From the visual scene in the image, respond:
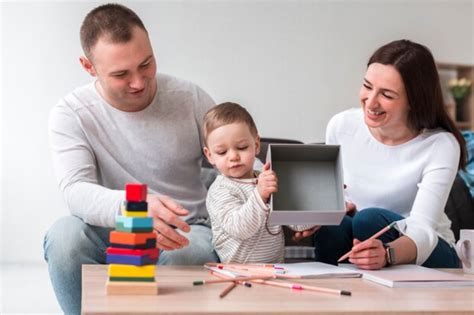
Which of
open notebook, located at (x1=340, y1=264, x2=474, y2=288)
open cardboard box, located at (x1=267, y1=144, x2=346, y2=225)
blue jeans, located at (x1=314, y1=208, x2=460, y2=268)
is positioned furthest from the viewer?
blue jeans, located at (x1=314, y1=208, x2=460, y2=268)

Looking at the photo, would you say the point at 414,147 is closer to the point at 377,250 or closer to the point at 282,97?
the point at 377,250

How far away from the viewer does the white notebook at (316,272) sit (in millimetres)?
1521

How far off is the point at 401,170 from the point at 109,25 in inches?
39.0

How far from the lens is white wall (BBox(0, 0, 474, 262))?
5.27 m

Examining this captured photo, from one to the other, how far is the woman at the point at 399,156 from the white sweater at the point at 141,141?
0.45m

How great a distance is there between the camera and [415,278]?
1520 millimetres

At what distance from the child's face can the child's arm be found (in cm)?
5

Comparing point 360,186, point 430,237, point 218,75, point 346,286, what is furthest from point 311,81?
point 346,286

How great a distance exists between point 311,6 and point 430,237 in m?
4.24

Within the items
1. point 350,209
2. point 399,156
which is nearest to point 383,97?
point 399,156

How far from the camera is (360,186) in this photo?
2230 mm

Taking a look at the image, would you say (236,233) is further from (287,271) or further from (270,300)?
(270,300)

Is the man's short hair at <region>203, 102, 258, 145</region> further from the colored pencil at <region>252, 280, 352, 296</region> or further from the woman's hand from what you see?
the colored pencil at <region>252, 280, 352, 296</region>

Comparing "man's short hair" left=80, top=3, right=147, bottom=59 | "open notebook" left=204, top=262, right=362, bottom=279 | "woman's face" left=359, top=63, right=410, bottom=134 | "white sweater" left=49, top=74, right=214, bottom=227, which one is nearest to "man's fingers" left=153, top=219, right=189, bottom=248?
"open notebook" left=204, top=262, right=362, bottom=279
